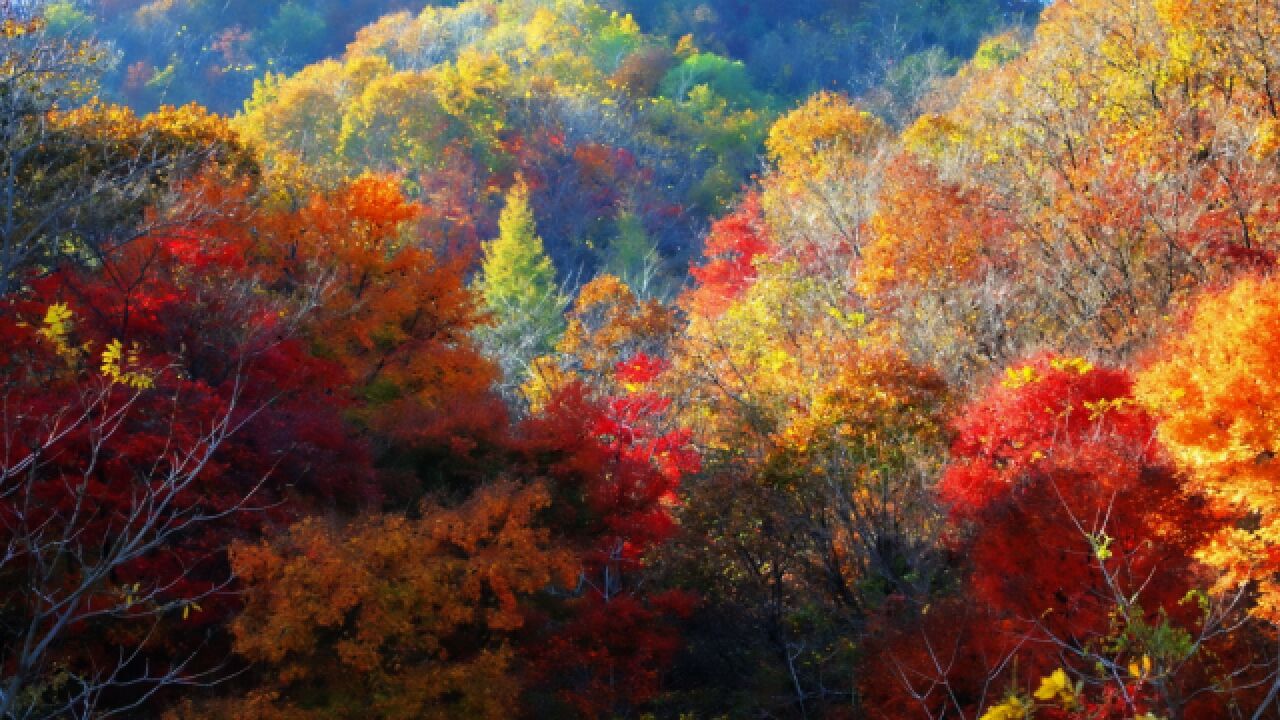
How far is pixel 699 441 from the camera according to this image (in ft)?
89.5

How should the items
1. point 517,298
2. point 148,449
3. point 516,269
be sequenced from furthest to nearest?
point 516,269
point 517,298
point 148,449

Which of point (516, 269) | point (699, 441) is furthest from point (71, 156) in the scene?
point (516, 269)

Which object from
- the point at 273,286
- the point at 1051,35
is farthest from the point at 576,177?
the point at 273,286

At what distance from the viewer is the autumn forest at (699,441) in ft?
47.8

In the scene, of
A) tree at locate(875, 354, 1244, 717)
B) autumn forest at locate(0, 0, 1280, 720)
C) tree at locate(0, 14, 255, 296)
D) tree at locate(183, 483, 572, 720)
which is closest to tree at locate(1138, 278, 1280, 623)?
autumn forest at locate(0, 0, 1280, 720)

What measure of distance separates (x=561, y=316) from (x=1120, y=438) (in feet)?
110

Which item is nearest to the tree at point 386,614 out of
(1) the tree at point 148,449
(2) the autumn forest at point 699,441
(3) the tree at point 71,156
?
(2) the autumn forest at point 699,441

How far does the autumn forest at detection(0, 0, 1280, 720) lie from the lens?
14555 millimetres

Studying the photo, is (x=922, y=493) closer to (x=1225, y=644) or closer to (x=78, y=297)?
(x=1225, y=644)

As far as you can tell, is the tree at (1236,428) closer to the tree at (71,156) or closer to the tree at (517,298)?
the tree at (71,156)

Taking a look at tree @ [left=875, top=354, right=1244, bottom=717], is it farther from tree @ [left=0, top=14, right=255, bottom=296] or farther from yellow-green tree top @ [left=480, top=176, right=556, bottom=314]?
yellow-green tree top @ [left=480, top=176, right=556, bottom=314]

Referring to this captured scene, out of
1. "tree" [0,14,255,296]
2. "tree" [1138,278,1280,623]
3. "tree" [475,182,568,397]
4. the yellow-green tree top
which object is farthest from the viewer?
the yellow-green tree top

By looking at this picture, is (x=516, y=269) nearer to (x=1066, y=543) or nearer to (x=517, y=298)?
(x=517, y=298)

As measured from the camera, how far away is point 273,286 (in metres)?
28.4
